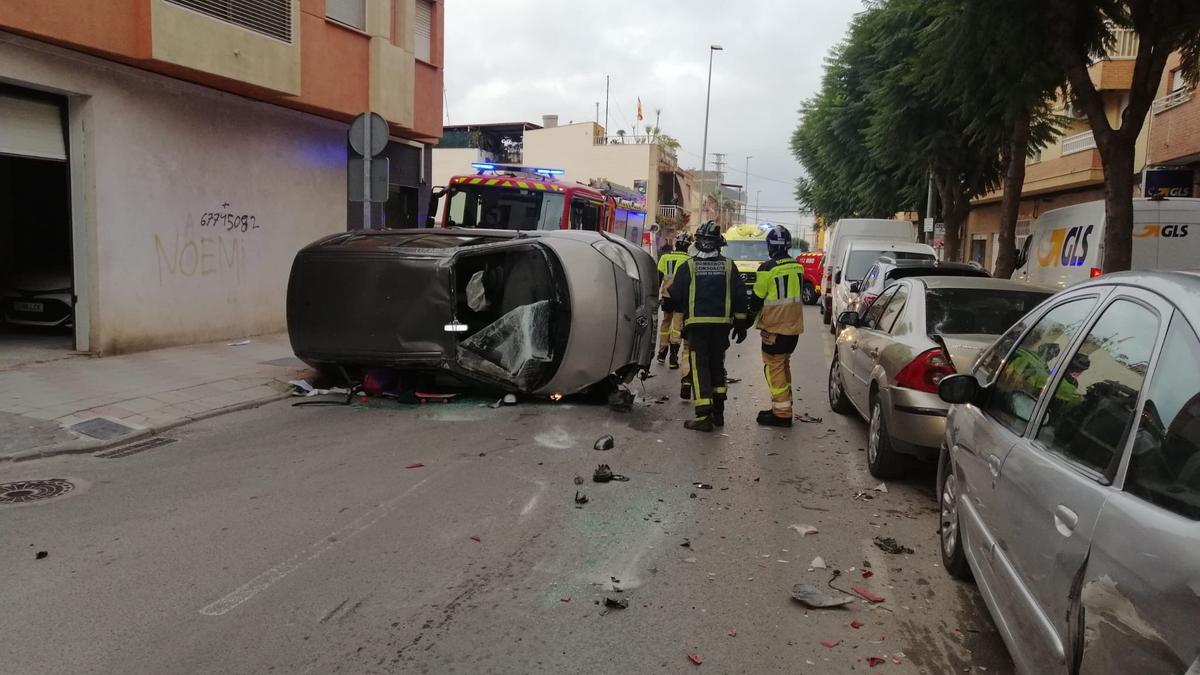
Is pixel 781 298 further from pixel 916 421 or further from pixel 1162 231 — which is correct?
pixel 1162 231

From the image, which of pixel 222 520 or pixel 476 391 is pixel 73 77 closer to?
pixel 476 391

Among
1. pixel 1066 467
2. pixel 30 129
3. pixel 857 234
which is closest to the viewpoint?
pixel 1066 467

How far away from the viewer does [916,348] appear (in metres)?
6.06

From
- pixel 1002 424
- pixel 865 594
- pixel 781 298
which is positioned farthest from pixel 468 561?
pixel 781 298

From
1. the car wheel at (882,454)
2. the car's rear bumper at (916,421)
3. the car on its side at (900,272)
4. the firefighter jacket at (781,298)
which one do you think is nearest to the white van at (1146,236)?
the car on its side at (900,272)

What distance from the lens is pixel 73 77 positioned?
9727 mm

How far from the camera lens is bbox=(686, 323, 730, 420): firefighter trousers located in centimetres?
771

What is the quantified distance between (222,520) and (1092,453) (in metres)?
4.56

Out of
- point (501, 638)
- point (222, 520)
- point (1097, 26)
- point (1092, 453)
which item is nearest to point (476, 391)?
point (222, 520)

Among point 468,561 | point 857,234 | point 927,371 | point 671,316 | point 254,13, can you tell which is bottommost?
point 468,561

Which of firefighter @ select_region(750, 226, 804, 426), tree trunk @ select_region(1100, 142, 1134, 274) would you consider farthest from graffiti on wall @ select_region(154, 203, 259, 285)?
tree trunk @ select_region(1100, 142, 1134, 274)

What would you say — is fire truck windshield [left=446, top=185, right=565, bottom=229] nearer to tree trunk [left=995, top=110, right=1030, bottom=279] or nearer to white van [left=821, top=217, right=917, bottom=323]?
tree trunk [left=995, top=110, right=1030, bottom=279]

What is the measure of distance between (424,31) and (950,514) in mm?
14545

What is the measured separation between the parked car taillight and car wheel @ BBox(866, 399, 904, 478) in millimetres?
368
